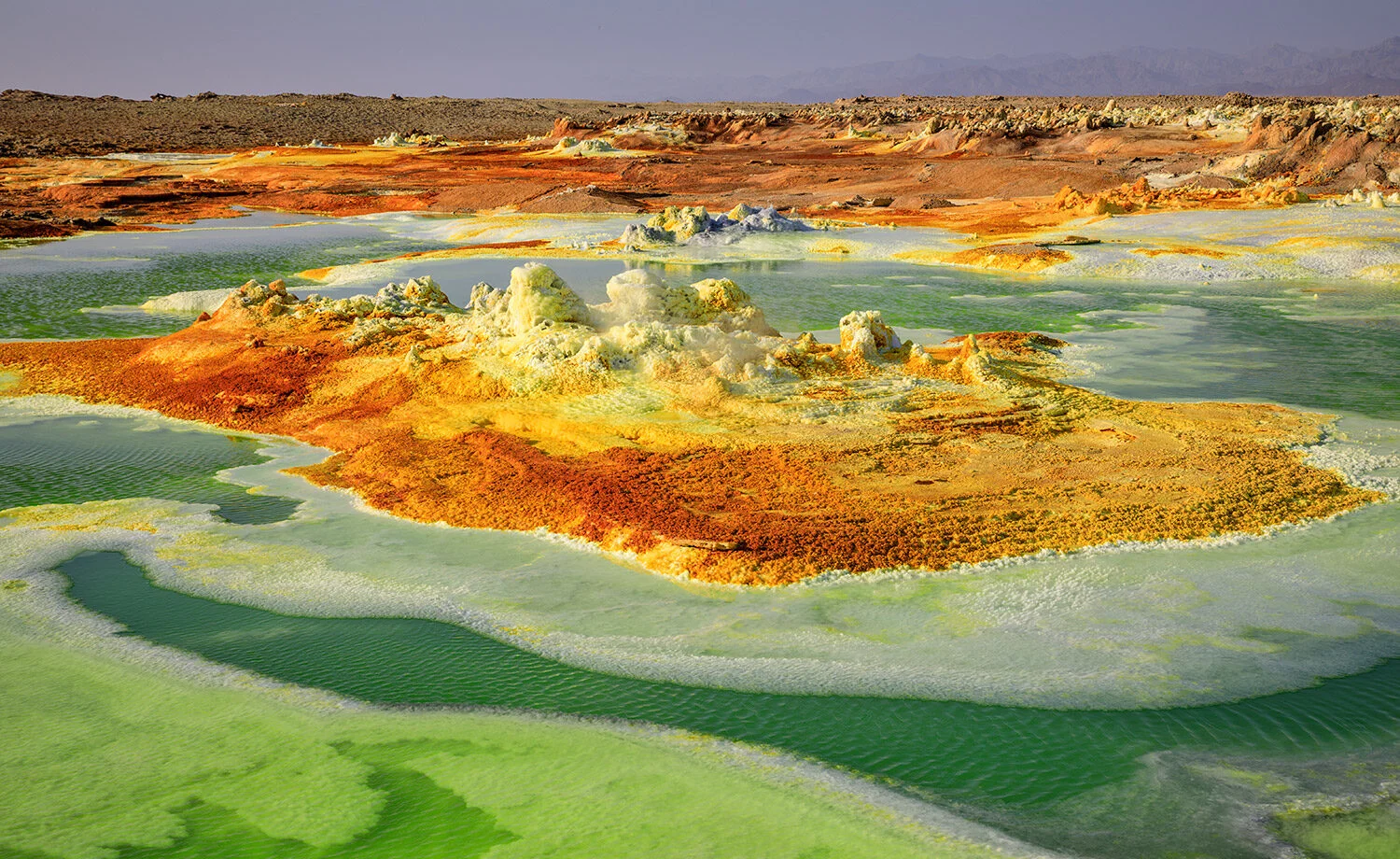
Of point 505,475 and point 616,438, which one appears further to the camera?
point 616,438

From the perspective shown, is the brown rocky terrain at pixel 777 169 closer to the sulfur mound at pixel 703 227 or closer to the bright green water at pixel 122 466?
the sulfur mound at pixel 703 227

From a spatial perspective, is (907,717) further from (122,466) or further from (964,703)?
(122,466)

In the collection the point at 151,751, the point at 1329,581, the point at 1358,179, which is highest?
the point at 1358,179

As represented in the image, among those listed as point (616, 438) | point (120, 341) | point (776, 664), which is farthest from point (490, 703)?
point (120, 341)

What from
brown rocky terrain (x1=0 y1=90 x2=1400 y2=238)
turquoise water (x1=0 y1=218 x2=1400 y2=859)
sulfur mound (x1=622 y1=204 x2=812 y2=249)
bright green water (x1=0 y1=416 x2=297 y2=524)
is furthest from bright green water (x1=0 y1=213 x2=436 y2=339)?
turquoise water (x1=0 y1=218 x2=1400 y2=859)

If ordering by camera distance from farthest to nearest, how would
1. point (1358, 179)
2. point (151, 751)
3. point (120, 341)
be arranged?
1. point (1358, 179)
2. point (120, 341)
3. point (151, 751)

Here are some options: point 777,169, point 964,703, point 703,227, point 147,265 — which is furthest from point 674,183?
point 964,703

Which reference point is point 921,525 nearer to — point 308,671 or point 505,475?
point 505,475

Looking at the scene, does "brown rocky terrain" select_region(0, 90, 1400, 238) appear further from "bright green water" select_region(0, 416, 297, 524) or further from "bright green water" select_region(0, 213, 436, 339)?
"bright green water" select_region(0, 416, 297, 524)

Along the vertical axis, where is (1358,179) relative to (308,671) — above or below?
above
